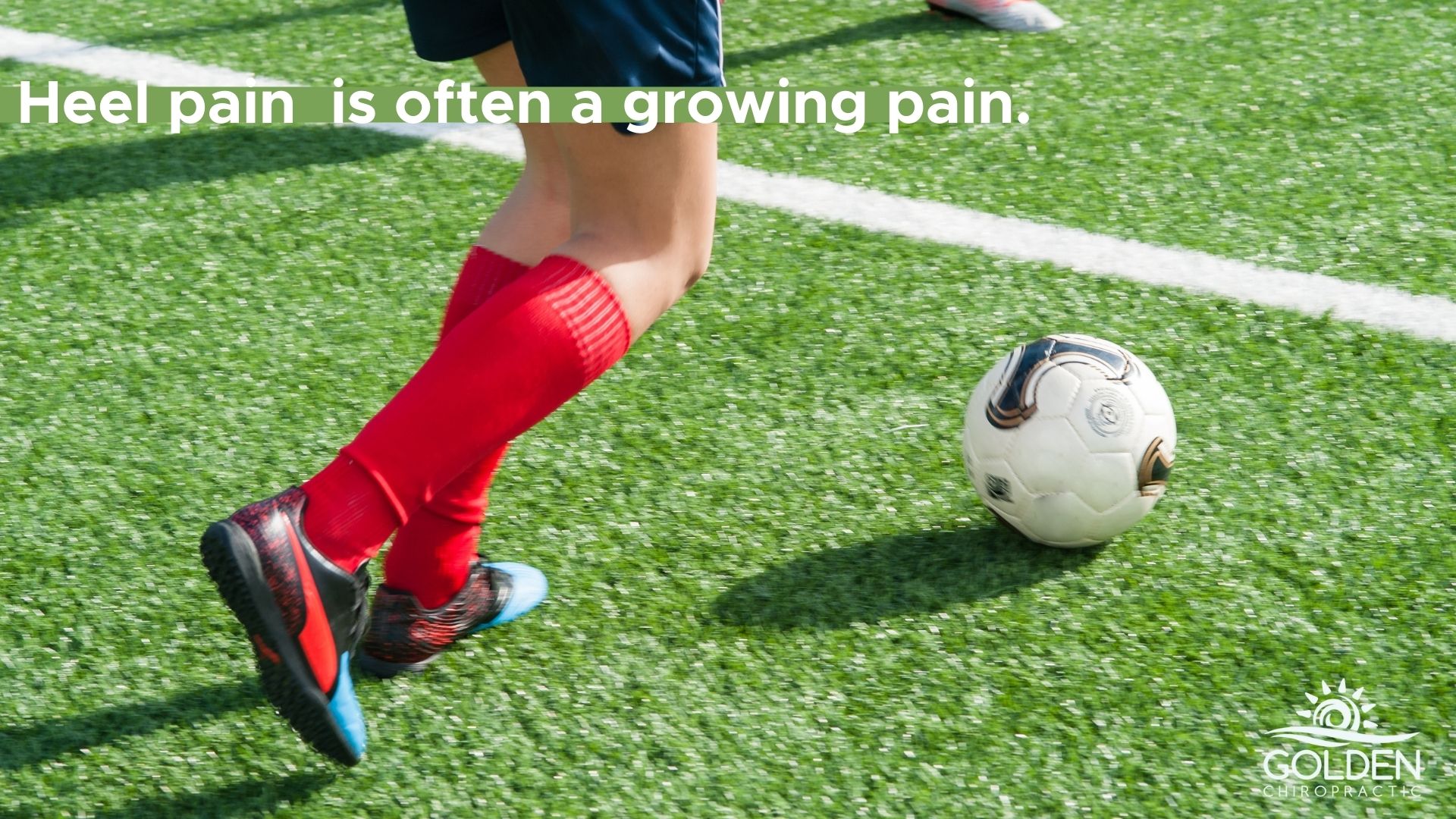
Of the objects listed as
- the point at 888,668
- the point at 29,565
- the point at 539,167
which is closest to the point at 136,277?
the point at 29,565

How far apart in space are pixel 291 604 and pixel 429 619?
16.1 inches

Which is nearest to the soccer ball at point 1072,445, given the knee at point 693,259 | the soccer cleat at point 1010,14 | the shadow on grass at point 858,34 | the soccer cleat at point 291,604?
the knee at point 693,259

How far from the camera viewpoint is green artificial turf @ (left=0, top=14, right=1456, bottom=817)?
1867mm

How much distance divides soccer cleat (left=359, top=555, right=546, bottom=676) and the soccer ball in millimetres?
731

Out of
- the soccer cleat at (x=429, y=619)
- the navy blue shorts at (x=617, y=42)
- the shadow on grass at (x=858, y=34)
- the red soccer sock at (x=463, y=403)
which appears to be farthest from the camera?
the shadow on grass at (x=858, y=34)

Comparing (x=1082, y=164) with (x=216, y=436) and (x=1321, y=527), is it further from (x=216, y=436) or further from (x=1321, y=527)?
(x=216, y=436)

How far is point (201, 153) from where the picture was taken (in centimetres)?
366

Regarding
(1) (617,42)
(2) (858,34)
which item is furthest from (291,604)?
(2) (858,34)

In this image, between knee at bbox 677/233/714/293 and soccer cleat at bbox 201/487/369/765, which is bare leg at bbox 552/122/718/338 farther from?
soccer cleat at bbox 201/487/369/765

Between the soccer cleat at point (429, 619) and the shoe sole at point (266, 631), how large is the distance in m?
0.31

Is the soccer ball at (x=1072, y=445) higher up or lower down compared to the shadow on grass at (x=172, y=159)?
higher up

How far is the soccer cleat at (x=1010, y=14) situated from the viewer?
14.0ft

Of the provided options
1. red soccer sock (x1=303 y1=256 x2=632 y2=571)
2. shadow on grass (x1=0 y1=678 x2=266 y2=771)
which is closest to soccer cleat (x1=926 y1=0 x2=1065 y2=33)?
red soccer sock (x1=303 y1=256 x2=632 y2=571)

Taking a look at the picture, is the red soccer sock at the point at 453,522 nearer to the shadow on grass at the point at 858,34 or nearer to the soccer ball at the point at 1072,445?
the soccer ball at the point at 1072,445
